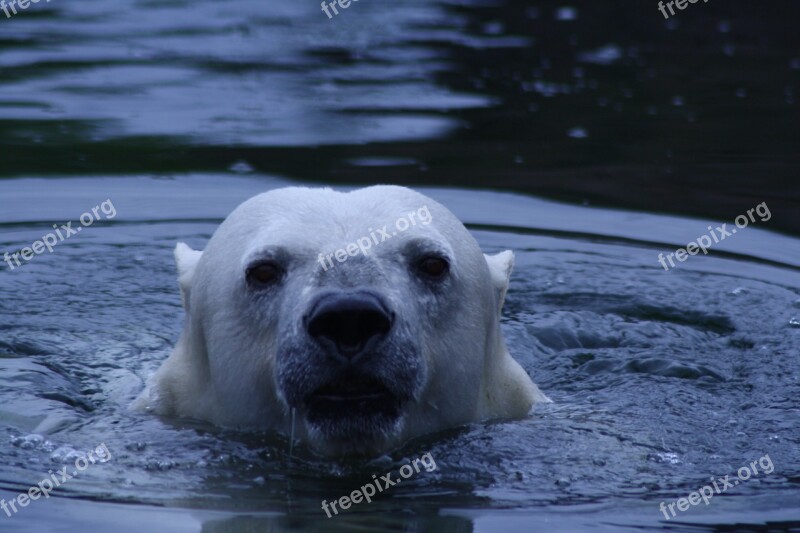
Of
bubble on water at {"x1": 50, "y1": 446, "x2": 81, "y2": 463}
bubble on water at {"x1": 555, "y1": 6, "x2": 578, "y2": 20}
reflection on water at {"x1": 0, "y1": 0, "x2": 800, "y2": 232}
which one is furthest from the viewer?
bubble on water at {"x1": 555, "y1": 6, "x2": 578, "y2": 20}

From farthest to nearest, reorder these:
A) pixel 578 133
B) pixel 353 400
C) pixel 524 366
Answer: pixel 578 133 → pixel 524 366 → pixel 353 400

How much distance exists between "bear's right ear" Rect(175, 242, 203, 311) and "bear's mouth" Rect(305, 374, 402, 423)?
42.9 inches

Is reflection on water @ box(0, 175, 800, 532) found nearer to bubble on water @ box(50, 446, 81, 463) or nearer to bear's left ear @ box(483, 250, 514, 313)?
bubble on water @ box(50, 446, 81, 463)

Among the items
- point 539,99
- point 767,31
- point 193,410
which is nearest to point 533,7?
point 767,31

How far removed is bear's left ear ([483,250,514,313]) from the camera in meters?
5.74

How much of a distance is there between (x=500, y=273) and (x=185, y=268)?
50.2 inches

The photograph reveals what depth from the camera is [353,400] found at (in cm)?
476

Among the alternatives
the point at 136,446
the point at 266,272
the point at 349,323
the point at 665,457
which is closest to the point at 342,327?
the point at 349,323

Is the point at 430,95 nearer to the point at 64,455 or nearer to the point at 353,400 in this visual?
the point at 64,455

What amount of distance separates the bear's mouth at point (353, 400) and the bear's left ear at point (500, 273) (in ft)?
3.48

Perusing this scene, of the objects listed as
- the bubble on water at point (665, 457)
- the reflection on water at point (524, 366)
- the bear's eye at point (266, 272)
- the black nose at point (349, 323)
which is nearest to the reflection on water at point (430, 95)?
the reflection on water at point (524, 366)

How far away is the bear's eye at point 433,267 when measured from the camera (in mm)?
5074

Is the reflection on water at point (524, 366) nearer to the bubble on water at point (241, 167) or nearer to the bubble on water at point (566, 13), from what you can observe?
the bubble on water at point (241, 167)

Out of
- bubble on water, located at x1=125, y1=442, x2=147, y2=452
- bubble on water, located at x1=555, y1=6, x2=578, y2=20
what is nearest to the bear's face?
bubble on water, located at x1=125, y1=442, x2=147, y2=452
